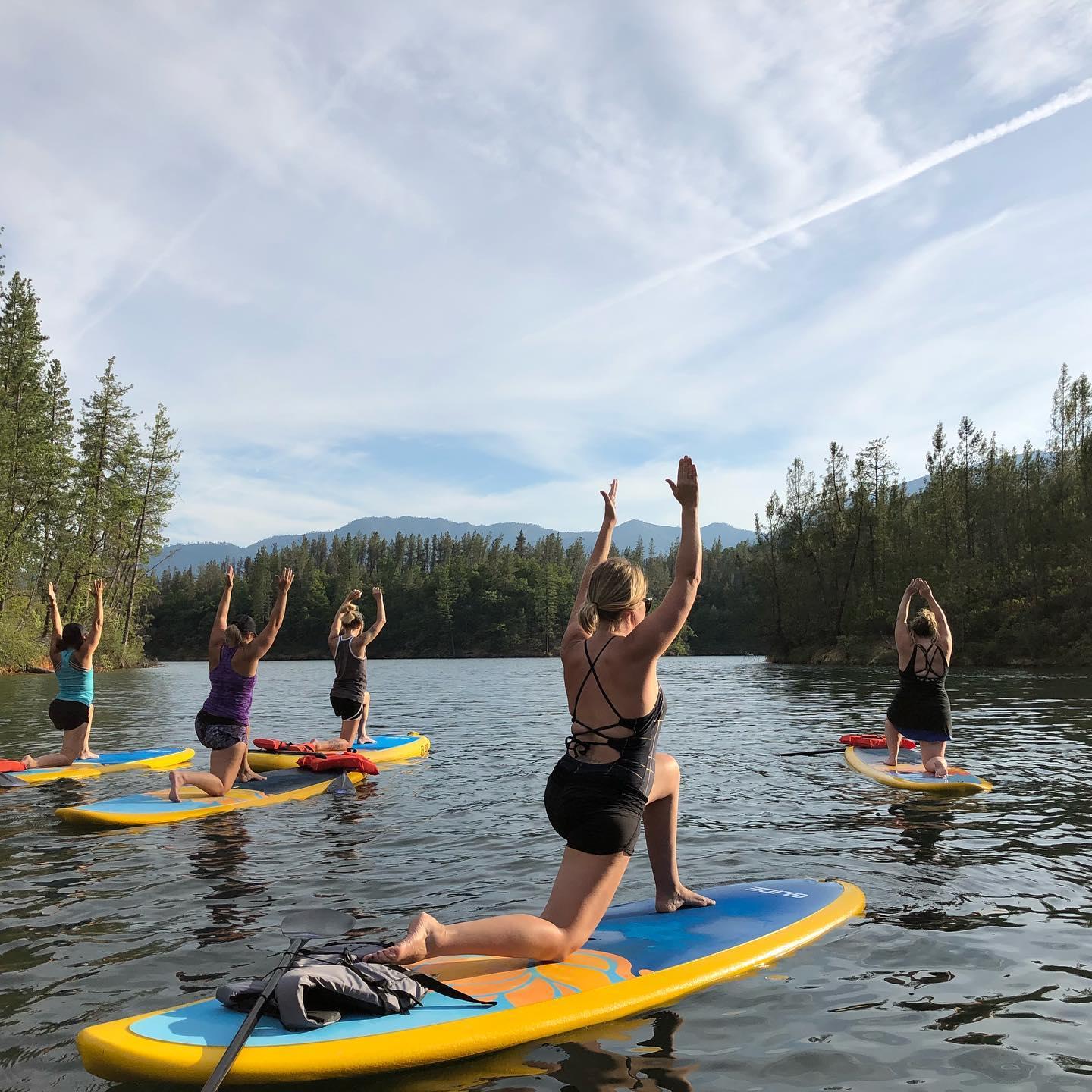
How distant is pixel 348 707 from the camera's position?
47.6 feet

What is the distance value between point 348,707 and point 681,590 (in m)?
→ 11.0

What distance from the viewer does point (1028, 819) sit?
961cm

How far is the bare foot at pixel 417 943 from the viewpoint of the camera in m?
4.29

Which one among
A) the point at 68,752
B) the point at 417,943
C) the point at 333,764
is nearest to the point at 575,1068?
the point at 417,943

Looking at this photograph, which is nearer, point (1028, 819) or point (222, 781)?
point (1028, 819)

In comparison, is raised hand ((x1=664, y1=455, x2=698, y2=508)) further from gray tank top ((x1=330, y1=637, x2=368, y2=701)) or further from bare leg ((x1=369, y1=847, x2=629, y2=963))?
gray tank top ((x1=330, y1=637, x2=368, y2=701))

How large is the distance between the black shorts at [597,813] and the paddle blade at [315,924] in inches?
48.7

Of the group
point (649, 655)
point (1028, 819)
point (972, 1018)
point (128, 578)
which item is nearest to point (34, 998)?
point (649, 655)

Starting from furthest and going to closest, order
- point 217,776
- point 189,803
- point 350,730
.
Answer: point 350,730, point 217,776, point 189,803

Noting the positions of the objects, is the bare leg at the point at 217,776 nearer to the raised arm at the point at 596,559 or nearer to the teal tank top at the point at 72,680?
the teal tank top at the point at 72,680

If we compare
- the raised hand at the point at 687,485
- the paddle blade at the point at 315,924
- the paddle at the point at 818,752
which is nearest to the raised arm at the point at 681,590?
the raised hand at the point at 687,485

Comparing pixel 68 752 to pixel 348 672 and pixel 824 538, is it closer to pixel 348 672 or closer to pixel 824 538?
pixel 348 672

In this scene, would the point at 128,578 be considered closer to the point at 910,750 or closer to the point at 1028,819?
the point at 910,750

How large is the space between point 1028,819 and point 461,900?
6.48 metres
